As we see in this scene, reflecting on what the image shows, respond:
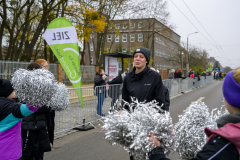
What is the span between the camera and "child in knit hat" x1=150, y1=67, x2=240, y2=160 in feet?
3.75

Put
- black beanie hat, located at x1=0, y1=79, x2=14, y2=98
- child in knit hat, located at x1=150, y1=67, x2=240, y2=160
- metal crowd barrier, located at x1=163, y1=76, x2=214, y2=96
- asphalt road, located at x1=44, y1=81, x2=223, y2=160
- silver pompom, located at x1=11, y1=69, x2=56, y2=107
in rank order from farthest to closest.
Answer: metal crowd barrier, located at x1=163, y1=76, x2=214, y2=96
asphalt road, located at x1=44, y1=81, x2=223, y2=160
black beanie hat, located at x1=0, y1=79, x2=14, y2=98
silver pompom, located at x1=11, y1=69, x2=56, y2=107
child in knit hat, located at x1=150, y1=67, x2=240, y2=160

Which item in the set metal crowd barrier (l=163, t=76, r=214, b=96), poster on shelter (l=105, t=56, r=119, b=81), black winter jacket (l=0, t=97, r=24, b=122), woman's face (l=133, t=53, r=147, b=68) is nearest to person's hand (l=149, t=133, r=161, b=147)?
woman's face (l=133, t=53, r=147, b=68)

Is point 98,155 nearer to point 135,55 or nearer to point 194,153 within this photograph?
point 135,55

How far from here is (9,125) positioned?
237 centimetres

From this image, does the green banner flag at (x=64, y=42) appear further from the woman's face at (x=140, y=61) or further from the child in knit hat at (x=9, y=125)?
the woman's face at (x=140, y=61)

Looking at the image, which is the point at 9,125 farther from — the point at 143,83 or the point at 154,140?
the point at 154,140

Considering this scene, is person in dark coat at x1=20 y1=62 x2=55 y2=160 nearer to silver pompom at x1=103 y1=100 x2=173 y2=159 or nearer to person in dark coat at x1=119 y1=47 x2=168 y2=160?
person in dark coat at x1=119 y1=47 x2=168 y2=160

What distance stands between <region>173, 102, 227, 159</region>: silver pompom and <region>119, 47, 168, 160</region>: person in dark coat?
961mm

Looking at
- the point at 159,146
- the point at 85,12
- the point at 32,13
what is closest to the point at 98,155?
the point at 159,146

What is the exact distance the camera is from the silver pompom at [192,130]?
144 cm

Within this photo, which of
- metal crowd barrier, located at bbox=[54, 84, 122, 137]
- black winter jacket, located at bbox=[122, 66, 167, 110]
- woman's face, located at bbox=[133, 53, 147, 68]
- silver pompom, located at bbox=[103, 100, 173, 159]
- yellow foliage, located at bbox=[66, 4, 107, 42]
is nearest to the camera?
silver pompom, located at bbox=[103, 100, 173, 159]

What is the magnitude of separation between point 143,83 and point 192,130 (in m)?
1.19

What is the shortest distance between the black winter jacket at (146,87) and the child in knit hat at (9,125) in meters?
1.26

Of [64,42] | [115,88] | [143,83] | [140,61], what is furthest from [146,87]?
[115,88]
